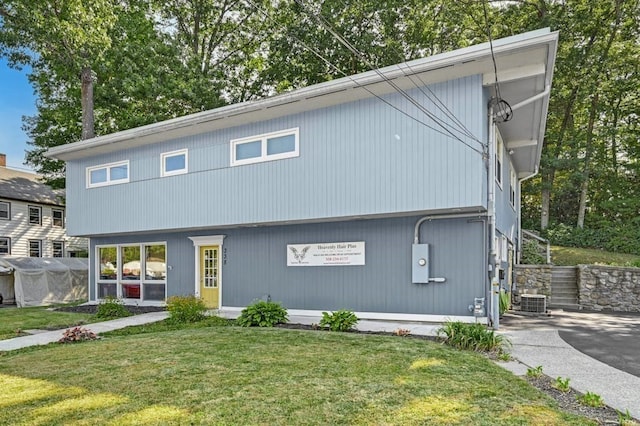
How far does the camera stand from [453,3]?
20656 millimetres

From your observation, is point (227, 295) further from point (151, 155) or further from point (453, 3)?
point (453, 3)

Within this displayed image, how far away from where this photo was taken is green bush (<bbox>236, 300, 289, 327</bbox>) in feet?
29.2

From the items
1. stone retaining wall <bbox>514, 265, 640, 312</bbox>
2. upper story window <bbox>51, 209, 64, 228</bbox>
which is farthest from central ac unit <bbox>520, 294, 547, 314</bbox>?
upper story window <bbox>51, 209, 64, 228</bbox>

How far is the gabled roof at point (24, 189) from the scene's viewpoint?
2627cm

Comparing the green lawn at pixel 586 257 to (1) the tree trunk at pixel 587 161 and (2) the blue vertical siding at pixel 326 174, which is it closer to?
(1) the tree trunk at pixel 587 161

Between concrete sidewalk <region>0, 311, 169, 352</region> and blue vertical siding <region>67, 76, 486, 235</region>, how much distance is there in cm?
253

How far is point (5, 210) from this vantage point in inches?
1013

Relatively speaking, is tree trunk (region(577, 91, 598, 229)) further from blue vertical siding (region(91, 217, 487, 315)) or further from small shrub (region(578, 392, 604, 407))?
small shrub (region(578, 392, 604, 407))

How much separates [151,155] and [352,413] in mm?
10689

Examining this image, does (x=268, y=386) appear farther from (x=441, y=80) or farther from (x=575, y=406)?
(x=441, y=80)

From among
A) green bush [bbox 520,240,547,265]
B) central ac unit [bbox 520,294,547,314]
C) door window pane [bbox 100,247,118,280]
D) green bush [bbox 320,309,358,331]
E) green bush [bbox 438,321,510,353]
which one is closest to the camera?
green bush [bbox 438,321,510,353]

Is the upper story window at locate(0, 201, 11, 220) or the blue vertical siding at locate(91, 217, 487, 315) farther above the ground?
the upper story window at locate(0, 201, 11, 220)

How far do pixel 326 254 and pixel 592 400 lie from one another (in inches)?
267

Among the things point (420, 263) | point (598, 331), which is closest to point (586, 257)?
point (598, 331)
